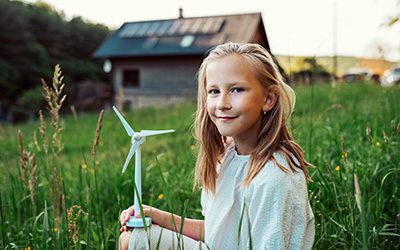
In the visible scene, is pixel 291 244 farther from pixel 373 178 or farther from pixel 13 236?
pixel 13 236

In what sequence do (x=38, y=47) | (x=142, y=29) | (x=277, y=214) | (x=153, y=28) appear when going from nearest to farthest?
(x=277, y=214) < (x=153, y=28) < (x=142, y=29) < (x=38, y=47)

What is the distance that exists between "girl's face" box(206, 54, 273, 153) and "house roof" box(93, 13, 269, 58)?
1637 cm

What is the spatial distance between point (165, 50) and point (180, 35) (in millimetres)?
1305

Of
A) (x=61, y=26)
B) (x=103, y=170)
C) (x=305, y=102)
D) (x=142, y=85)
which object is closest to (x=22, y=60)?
(x=61, y=26)

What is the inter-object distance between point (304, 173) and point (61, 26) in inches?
1539

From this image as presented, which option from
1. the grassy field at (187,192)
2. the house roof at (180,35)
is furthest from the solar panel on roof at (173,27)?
the grassy field at (187,192)

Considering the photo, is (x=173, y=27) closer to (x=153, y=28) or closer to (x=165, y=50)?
(x=153, y=28)

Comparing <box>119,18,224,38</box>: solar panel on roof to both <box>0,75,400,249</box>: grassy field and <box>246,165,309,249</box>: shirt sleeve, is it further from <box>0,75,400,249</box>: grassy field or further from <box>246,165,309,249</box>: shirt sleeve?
<box>246,165,309,249</box>: shirt sleeve

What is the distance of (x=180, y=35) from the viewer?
19.8 meters

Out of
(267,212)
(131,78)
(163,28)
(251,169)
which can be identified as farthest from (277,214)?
(131,78)

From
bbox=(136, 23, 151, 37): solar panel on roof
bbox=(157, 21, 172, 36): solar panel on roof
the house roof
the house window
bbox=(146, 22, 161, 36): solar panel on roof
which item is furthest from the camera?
the house window

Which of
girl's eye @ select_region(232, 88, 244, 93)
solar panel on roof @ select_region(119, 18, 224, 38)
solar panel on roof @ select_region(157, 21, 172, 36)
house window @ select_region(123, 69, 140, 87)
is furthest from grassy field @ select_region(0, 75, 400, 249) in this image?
house window @ select_region(123, 69, 140, 87)

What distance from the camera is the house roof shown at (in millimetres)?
18453

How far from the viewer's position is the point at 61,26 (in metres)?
36.2
